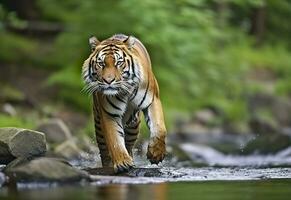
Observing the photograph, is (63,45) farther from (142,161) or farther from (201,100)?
(142,161)

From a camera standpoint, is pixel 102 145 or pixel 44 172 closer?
pixel 44 172

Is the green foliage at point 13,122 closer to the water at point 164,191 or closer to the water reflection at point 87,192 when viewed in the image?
the water at point 164,191

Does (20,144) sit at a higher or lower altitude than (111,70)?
lower

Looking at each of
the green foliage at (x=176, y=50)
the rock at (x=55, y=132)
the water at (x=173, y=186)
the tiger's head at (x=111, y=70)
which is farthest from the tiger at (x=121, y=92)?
the green foliage at (x=176, y=50)

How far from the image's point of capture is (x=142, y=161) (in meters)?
15.2

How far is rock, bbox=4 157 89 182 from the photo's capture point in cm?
1000

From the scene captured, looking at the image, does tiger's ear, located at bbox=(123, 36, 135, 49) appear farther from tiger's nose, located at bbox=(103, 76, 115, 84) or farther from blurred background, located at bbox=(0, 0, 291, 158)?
blurred background, located at bbox=(0, 0, 291, 158)

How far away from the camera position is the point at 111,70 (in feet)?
35.4

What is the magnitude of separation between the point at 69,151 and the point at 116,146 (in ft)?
20.1

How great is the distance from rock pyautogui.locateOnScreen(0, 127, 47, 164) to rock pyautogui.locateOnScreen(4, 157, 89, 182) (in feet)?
2.92

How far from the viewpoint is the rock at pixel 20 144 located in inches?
440

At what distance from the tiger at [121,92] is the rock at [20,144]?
2.95 feet

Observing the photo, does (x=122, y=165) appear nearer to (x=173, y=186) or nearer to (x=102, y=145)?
(x=173, y=186)

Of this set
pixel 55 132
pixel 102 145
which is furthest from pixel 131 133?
pixel 55 132
